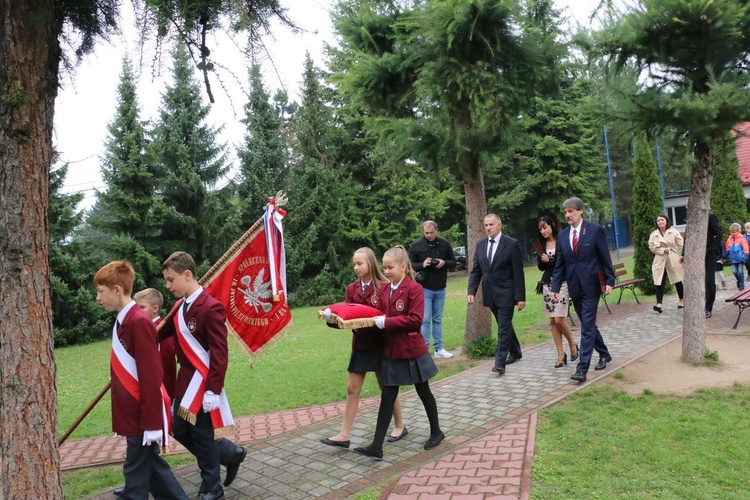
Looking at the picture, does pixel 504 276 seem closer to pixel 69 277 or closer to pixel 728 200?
pixel 69 277

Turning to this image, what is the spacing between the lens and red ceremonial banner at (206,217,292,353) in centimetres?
497

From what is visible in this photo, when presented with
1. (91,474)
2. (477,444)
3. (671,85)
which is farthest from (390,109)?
(91,474)

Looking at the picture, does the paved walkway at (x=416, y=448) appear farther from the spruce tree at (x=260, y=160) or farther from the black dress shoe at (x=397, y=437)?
the spruce tree at (x=260, y=160)

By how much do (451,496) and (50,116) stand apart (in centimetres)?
362

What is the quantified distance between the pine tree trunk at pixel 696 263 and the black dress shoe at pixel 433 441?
387cm

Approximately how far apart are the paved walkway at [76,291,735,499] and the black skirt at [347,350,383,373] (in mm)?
711

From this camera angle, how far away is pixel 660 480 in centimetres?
404

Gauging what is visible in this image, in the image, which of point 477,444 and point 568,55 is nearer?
point 477,444

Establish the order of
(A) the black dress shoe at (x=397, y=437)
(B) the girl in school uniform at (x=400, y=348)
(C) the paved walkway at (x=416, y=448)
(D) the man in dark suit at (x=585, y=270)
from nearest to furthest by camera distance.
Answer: (C) the paved walkway at (x=416, y=448)
(B) the girl in school uniform at (x=400, y=348)
(A) the black dress shoe at (x=397, y=437)
(D) the man in dark suit at (x=585, y=270)

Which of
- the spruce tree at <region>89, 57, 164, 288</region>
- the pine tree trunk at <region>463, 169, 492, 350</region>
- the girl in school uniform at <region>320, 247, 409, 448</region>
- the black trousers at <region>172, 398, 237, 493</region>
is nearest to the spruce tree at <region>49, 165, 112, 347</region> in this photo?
the spruce tree at <region>89, 57, 164, 288</region>

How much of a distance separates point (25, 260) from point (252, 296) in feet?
6.41

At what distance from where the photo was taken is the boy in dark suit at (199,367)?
13.1 ft

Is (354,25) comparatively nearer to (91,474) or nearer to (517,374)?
(517,374)

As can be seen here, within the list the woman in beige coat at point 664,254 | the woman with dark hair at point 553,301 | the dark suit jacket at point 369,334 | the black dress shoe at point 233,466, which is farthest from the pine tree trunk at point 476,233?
the black dress shoe at point 233,466
